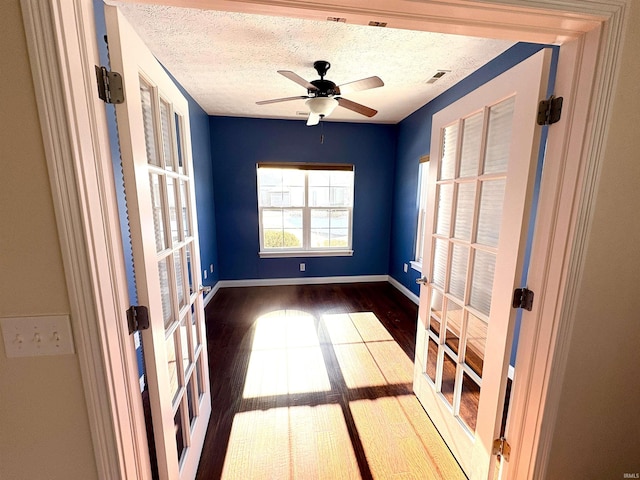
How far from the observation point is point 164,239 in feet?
3.64

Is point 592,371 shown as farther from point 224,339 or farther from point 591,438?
point 224,339

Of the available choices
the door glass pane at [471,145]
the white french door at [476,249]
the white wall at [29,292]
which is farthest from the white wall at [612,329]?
the white wall at [29,292]

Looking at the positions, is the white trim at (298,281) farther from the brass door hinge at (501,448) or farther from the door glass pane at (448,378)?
the brass door hinge at (501,448)

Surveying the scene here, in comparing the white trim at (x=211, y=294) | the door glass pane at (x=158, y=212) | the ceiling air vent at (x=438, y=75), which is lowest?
the white trim at (x=211, y=294)

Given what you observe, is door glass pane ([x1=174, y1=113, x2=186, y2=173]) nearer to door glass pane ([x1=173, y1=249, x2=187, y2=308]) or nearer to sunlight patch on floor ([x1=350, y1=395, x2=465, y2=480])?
door glass pane ([x1=173, y1=249, x2=187, y2=308])

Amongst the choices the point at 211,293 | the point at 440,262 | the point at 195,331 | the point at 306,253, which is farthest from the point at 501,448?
the point at 211,293

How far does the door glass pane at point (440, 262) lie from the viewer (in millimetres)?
1573

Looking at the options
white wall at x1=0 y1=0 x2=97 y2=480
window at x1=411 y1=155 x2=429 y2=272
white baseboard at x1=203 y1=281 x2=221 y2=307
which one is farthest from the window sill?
white wall at x1=0 y1=0 x2=97 y2=480

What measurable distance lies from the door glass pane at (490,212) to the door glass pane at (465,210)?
0.05 m

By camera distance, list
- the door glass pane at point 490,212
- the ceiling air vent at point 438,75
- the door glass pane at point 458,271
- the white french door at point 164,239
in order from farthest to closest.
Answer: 1. the ceiling air vent at point 438,75
2. the door glass pane at point 458,271
3. the door glass pane at point 490,212
4. the white french door at point 164,239

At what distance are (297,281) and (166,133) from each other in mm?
3416

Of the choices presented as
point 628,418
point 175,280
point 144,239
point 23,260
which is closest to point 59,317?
point 23,260

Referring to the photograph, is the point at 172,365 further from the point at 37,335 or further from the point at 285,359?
→ the point at 285,359

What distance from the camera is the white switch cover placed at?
2.35 feet
